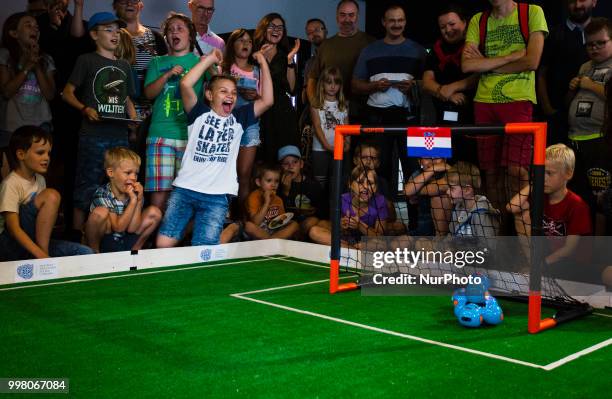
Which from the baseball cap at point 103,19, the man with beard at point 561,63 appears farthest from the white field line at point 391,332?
the man with beard at point 561,63

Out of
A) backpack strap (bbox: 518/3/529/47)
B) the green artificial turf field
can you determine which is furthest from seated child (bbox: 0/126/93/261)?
backpack strap (bbox: 518/3/529/47)

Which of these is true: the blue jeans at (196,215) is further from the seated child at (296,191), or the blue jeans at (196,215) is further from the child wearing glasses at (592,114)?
the child wearing glasses at (592,114)

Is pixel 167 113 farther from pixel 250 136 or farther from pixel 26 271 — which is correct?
pixel 26 271

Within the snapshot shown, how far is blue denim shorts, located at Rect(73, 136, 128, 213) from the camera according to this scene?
5.51m

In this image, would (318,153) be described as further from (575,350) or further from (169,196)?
(575,350)

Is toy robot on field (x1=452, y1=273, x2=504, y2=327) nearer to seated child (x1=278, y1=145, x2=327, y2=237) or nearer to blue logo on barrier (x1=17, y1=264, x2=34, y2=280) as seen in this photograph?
blue logo on barrier (x1=17, y1=264, x2=34, y2=280)

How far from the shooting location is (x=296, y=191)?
21.1 feet

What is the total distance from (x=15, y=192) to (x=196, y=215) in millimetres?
1426

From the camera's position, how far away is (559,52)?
5.55m

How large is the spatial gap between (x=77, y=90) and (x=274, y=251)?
2.11m

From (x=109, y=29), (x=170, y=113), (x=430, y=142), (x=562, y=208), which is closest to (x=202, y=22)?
(x=109, y=29)

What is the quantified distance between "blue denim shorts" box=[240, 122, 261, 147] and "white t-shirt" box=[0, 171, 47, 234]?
1.80 metres

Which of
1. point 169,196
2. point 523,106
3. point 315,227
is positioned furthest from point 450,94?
point 169,196

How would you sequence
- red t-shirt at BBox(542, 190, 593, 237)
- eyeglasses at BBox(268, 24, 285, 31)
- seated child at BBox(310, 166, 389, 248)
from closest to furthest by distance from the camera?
red t-shirt at BBox(542, 190, 593, 237)
seated child at BBox(310, 166, 389, 248)
eyeglasses at BBox(268, 24, 285, 31)
